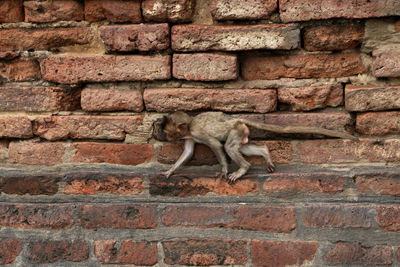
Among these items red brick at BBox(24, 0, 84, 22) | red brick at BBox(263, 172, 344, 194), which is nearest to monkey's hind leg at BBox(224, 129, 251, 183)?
red brick at BBox(263, 172, 344, 194)

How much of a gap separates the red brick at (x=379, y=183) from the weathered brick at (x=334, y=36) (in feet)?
1.88

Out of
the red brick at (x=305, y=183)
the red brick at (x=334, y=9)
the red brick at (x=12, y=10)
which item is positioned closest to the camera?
the red brick at (x=334, y=9)

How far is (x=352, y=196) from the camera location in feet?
6.36

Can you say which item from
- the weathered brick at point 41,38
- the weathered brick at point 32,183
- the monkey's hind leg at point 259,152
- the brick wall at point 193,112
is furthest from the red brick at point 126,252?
the weathered brick at point 41,38

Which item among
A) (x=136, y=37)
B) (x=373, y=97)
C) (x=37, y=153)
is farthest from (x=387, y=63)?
(x=37, y=153)

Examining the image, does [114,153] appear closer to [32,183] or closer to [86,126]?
[86,126]

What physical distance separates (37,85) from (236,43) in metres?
0.94

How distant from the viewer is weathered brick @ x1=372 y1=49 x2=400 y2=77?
187cm

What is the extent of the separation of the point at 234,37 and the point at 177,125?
1.49 feet

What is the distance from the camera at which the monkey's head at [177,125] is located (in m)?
1.94

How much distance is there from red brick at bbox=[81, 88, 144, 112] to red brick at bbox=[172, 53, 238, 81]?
23 centimetres

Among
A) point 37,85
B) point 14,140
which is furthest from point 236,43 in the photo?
point 14,140

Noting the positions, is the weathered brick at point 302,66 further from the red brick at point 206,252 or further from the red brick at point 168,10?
the red brick at point 206,252

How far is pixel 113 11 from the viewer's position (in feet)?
6.48
